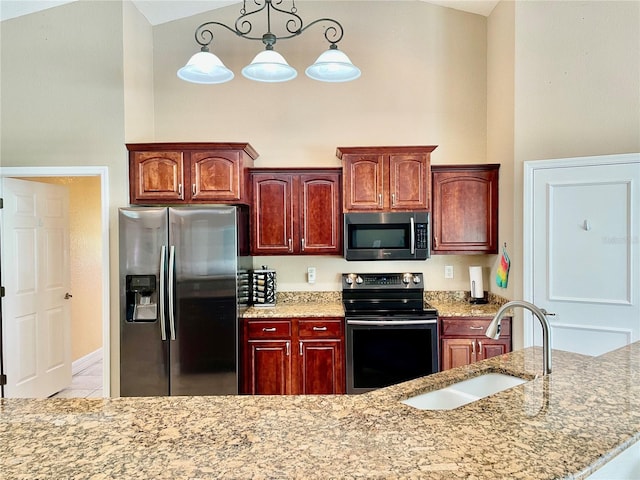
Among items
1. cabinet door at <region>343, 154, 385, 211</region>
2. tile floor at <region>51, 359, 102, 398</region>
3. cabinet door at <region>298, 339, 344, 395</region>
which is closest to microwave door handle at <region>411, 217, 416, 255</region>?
cabinet door at <region>343, 154, 385, 211</region>

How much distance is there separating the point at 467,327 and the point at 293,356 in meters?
1.46

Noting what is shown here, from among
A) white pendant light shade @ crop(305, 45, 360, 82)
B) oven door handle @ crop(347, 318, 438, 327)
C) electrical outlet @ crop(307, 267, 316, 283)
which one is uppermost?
white pendant light shade @ crop(305, 45, 360, 82)

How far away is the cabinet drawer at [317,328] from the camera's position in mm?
3412

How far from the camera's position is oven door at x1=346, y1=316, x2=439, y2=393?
10.9 feet

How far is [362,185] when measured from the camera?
11.8 feet

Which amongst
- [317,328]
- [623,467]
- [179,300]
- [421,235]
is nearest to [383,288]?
[421,235]

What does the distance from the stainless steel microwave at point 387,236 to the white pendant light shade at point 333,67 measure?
128 cm

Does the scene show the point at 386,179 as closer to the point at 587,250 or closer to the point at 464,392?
the point at 587,250

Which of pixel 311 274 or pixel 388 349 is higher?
pixel 311 274

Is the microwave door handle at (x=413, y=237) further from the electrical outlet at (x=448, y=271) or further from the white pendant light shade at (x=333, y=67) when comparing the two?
the white pendant light shade at (x=333, y=67)

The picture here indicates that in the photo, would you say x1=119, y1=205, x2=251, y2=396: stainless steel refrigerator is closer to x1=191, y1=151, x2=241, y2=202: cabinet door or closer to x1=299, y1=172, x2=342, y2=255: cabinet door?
x1=191, y1=151, x2=241, y2=202: cabinet door

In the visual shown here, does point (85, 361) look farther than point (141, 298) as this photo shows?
Yes

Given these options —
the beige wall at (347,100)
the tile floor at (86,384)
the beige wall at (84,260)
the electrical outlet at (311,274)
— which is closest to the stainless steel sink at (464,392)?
the beige wall at (347,100)

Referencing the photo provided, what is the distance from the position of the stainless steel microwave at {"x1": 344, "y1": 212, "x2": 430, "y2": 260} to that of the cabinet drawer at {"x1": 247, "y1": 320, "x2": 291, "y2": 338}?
0.80m
